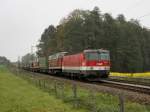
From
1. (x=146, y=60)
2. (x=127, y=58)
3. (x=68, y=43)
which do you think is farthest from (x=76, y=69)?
(x=146, y=60)

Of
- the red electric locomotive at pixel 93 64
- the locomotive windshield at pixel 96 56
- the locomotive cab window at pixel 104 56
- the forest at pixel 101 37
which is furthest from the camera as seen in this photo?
the forest at pixel 101 37

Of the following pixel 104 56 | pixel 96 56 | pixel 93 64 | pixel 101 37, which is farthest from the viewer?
pixel 101 37

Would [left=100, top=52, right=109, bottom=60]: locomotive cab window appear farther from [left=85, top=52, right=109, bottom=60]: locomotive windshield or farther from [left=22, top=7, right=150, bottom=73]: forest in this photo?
[left=22, top=7, right=150, bottom=73]: forest

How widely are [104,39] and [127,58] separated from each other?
1052cm

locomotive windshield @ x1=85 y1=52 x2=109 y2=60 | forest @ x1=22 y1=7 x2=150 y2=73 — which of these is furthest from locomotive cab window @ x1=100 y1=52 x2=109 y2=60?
forest @ x1=22 y1=7 x2=150 y2=73

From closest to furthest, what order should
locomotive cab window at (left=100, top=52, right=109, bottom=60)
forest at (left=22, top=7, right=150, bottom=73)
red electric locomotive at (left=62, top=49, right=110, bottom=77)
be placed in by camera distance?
red electric locomotive at (left=62, top=49, right=110, bottom=77), locomotive cab window at (left=100, top=52, right=109, bottom=60), forest at (left=22, top=7, right=150, bottom=73)

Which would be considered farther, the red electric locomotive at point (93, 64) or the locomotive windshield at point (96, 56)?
the locomotive windshield at point (96, 56)

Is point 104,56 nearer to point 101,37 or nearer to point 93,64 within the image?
point 93,64

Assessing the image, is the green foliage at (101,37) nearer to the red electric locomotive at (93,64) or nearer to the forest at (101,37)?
the forest at (101,37)

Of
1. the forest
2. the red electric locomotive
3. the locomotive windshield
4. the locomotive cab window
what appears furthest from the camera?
the forest

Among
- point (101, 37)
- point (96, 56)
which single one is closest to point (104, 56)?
point (96, 56)

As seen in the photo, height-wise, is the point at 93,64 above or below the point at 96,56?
below

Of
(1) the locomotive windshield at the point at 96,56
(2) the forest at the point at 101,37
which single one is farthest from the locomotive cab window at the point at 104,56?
(2) the forest at the point at 101,37

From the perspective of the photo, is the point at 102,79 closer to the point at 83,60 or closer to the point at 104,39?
the point at 83,60
